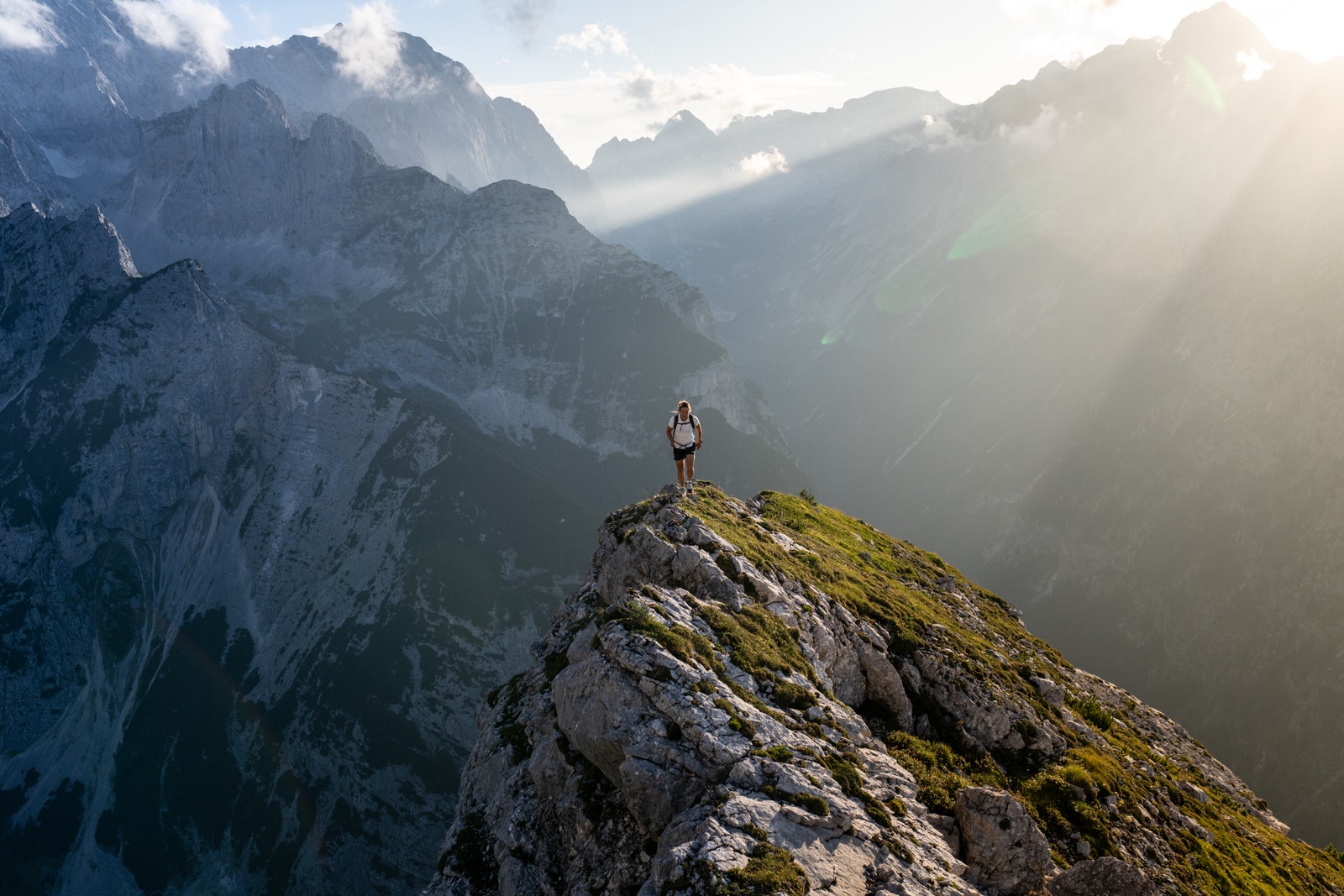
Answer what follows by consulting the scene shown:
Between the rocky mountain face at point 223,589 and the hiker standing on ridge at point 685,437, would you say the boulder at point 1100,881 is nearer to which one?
the hiker standing on ridge at point 685,437

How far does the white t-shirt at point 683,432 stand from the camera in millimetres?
31844

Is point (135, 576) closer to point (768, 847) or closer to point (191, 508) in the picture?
point (191, 508)

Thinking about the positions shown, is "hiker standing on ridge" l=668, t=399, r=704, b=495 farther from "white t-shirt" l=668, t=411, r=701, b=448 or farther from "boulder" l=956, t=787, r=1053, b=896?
"boulder" l=956, t=787, r=1053, b=896

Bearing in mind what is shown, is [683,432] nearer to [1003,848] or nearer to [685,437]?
[685,437]

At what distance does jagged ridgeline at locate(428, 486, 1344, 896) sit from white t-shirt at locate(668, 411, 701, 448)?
2.90 metres

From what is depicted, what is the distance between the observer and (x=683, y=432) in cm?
3206

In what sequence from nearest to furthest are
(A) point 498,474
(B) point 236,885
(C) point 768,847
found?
(C) point 768,847
(B) point 236,885
(A) point 498,474

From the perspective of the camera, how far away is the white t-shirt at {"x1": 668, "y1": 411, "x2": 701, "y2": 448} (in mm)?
31844

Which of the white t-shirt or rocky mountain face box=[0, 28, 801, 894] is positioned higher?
the white t-shirt

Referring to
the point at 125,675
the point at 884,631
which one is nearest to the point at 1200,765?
the point at 884,631

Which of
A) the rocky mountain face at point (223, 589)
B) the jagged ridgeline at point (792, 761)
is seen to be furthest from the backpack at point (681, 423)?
the rocky mountain face at point (223, 589)

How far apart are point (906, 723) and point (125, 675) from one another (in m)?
176

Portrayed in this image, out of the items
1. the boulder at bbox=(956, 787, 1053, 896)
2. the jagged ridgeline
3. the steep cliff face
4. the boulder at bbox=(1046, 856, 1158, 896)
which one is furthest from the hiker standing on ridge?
the steep cliff face

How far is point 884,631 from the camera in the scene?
29.4 metres
